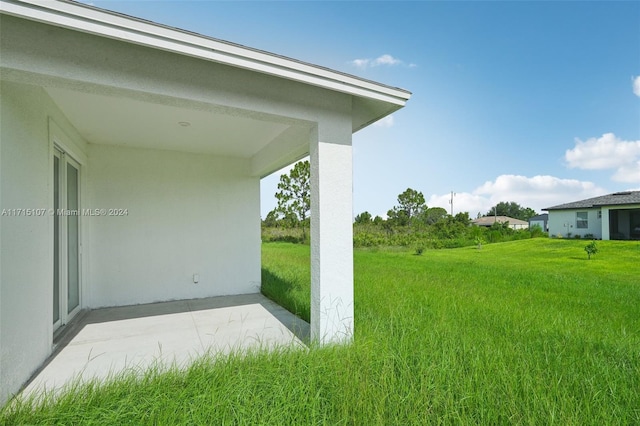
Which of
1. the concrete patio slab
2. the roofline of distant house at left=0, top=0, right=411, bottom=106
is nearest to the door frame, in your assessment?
the concrete patio slab

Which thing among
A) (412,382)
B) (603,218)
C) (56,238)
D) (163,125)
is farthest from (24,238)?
(603,218)

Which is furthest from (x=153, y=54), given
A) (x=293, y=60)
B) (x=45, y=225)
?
(x=45, y=225)

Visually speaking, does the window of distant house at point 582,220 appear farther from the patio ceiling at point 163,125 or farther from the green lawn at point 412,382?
the patio ceiling at point 163,125

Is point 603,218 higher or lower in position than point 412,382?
higher

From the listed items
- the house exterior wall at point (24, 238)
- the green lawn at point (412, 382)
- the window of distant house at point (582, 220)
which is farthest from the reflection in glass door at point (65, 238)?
the window of distant house at point (582, 220)

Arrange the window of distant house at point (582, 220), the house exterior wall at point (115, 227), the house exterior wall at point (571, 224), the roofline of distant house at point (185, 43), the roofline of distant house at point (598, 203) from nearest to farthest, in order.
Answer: the roofline of distant house at point (185, 43)
the house exterior wall at point (115, 227)
the roofline of distant house at point (598, 203)
the house exterior wall at point (571, 224)
the window of distant house at point (582, 220)

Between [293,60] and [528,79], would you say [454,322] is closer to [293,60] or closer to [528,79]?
[293,60]

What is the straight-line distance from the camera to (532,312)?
5.84 meters

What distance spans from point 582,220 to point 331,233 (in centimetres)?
3252

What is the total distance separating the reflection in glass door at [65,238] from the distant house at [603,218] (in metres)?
32.0

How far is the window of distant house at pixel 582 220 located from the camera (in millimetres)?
25594

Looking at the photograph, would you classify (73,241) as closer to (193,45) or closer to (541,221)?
(193,45)

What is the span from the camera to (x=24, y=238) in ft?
10.5

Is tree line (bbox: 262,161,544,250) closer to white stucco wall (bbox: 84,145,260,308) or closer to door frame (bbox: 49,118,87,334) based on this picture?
white stucco wall (bbox: 84,145,260,308)
